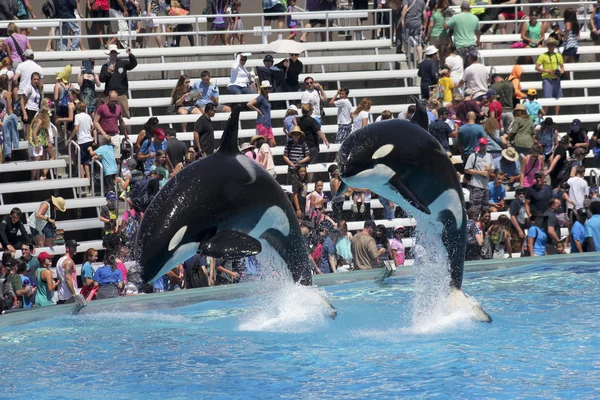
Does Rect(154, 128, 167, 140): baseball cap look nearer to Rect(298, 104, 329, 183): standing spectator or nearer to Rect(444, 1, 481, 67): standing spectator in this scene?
Rect(298, 104, 329, 183): standing spectator

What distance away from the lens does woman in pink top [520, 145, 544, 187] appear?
761 inches

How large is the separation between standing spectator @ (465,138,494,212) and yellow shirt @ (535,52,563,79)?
13.5ft

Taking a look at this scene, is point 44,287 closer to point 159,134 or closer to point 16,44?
point 159,134

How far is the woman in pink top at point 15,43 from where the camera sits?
20453 mm

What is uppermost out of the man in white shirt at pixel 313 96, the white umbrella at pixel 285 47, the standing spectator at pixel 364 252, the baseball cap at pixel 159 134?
the white umbrella at pixel 285 47

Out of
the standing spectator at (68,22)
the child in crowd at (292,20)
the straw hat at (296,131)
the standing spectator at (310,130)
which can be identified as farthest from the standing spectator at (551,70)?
the standing spectator at (68,22)

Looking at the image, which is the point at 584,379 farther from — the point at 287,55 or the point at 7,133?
the point at 287,55

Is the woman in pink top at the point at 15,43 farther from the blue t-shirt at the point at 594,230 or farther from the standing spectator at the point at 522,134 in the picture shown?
the blue t-shirt at the point at 594,230

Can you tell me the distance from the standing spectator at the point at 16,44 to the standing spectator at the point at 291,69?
14.0 feet

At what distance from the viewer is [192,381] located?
959 centimetres

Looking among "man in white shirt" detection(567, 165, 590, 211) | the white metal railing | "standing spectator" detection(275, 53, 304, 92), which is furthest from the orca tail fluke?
the white metal railing

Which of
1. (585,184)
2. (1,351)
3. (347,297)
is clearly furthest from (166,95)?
(1,351)

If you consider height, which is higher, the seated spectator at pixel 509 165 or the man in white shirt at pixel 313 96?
the man in white shirt at pixel 313 96

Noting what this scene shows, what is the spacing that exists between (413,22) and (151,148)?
6516mm
